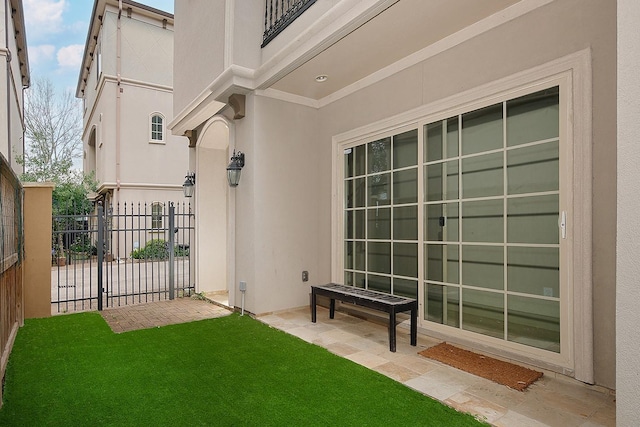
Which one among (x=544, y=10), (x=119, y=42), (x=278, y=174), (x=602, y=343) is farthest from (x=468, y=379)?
(x=119, y=42)

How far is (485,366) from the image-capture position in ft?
10.8

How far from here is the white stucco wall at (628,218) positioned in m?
1.72

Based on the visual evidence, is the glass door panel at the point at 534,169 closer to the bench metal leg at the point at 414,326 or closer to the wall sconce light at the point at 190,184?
the bench metal leg at the point at 414,326

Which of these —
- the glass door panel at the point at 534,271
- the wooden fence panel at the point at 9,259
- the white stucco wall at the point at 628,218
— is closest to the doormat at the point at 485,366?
the glass door panel at the point at 534,271

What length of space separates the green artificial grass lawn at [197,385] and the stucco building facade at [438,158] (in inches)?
52.1

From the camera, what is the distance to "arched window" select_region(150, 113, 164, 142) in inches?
556

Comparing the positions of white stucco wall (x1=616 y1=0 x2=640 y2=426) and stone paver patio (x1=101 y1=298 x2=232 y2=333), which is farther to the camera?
stone paver patio (x1=101 y1=298 x2=232 y2=333)

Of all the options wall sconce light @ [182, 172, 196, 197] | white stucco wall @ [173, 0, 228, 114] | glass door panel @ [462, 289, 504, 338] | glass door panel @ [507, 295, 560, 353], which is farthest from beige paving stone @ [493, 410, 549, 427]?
wall sconce light @ [182, 172, 196, 197]

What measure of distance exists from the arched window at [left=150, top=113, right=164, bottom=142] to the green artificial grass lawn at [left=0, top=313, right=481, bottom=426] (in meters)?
11.3

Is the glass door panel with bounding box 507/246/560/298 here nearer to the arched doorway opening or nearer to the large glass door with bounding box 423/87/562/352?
the large glass door with bounding box 423/87/562/352

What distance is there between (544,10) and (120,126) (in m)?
13.9

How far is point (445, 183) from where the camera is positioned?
4.09 m

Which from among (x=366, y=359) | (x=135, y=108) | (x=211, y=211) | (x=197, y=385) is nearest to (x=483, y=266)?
(x=366, y=359)

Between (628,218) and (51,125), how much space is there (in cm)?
2133
